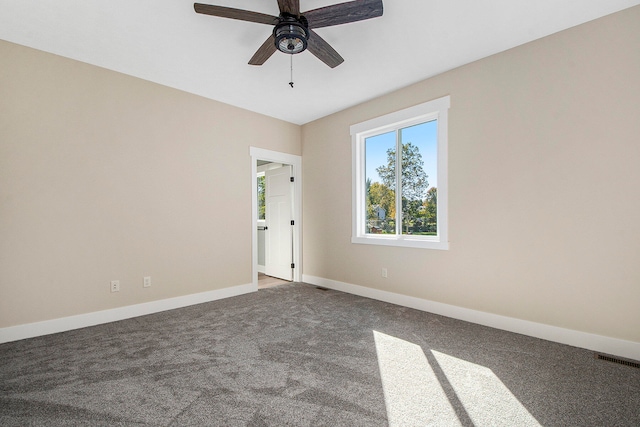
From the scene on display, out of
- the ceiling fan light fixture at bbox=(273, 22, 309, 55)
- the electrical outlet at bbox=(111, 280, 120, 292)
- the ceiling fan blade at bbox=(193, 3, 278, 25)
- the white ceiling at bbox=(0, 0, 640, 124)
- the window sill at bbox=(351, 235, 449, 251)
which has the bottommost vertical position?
the electrical outlet at bbox=(111, 280, 120, 292)

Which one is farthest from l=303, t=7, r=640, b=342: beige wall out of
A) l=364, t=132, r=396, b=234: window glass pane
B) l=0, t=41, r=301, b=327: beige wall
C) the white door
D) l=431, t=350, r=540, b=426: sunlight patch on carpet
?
l=0, t=41, r=301, b=327: beige wall

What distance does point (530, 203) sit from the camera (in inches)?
106

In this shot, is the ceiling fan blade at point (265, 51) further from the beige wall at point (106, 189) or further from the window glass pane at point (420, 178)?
the window glass pane at point (420, 178)

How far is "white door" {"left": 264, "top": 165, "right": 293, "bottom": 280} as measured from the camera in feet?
16.9

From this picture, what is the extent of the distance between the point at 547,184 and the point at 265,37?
293cm

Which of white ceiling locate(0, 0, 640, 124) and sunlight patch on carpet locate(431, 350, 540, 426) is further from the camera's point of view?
white ceiling locate(0, 0, 640, 124)

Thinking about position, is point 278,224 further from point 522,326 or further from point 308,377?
point 522,326

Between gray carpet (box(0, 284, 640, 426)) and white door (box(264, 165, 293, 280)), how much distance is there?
2196 millimetres

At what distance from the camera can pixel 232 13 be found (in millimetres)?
1982

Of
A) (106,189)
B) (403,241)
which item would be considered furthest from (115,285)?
(403,241)

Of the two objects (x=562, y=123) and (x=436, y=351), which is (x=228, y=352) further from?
(x=562, y=123)

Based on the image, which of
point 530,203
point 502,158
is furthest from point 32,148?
point 530,203

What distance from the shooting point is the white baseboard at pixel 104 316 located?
266 centimetres

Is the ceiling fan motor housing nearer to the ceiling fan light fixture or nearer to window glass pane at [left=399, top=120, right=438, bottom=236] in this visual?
the ceiling fan light fixture
